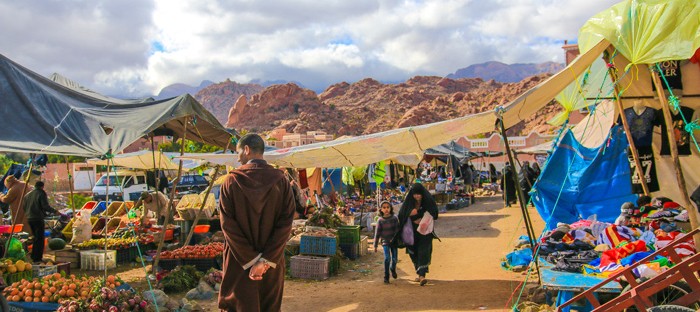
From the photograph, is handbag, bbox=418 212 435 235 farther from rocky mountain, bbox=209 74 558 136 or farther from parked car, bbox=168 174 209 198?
rocky mountain, bbox=209 74 558 136

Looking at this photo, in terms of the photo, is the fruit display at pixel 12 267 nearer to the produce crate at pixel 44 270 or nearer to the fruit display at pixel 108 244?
the produce crate at pixel 44 270

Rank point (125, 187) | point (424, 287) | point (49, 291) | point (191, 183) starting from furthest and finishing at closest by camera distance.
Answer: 1. point (191, 183)
2. point (125, 187)
3. point (424, 287)
4. point (49, 291)

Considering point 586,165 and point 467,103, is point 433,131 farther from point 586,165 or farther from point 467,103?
point 467,103

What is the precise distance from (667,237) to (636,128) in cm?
241

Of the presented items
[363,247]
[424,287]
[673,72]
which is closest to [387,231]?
[424,287]

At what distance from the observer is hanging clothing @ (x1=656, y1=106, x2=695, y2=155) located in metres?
7.65

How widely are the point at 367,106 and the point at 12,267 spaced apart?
9447 centimetres

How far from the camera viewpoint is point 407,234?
27.6 feet

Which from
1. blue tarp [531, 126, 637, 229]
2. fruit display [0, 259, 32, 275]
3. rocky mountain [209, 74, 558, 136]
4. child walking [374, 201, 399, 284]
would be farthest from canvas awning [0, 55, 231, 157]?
rocky mountain [209, 74, 558, 136]

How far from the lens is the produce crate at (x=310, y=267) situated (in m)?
9.25

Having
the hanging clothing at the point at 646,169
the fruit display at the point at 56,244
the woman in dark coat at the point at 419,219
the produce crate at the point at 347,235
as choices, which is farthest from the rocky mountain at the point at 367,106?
the fruit display at the point at 56,244

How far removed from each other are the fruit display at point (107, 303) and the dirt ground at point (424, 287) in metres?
1.65

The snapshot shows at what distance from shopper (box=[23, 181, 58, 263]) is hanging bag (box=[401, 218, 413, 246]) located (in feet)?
22.7

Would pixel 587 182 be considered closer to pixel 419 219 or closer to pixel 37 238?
pixel 419 219
